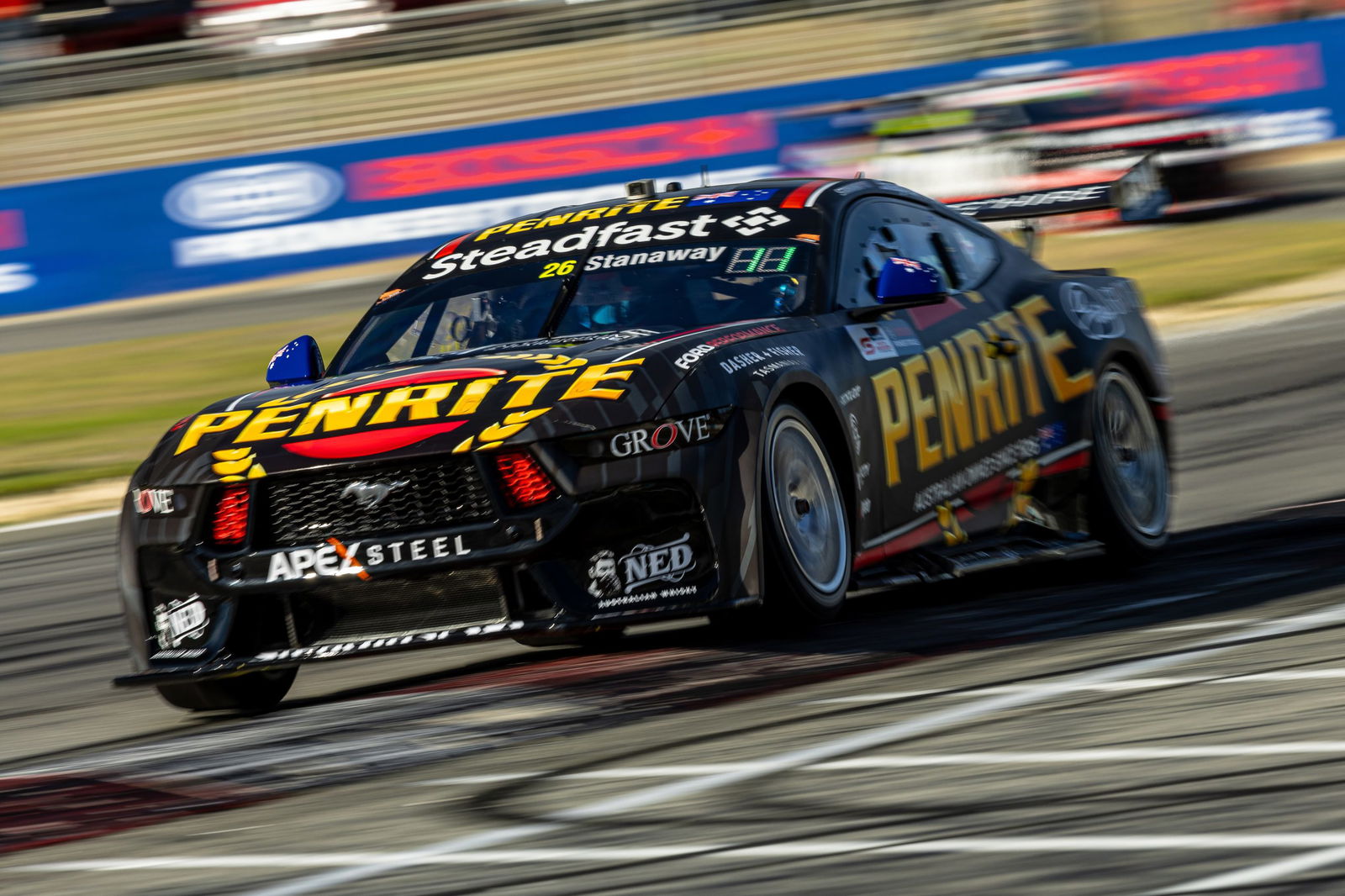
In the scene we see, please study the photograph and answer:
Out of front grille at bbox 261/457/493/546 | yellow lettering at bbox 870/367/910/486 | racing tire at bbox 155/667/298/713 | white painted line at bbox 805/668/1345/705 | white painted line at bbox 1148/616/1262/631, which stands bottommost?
white painted line at bbox 1148/616/1262/631

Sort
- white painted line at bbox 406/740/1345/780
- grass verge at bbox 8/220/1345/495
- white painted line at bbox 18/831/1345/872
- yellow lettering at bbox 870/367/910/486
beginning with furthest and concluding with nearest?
grass verge at bbox 8/220/1345/495 → yellow lettering at bbox 870/367/910/486 → white painted line at bbox 406/740/1345/780 → white painted line at bbox 18/831/1345/872

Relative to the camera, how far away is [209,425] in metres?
6.14

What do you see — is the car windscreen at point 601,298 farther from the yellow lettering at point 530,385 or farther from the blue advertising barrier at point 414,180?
the blue advertising barrier at point 414,180

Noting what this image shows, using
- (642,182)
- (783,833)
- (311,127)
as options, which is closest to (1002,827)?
(783,833)

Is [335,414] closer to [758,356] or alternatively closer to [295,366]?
[295,366]

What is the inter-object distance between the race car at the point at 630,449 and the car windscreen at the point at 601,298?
10 millimetres

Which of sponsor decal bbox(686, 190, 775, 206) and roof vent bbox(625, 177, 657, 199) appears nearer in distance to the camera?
sponsor decal bbox(686, 190, 775, 206)

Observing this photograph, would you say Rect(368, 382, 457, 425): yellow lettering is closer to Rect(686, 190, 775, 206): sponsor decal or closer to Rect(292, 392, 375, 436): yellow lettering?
Rect(292, 392, 375, 436): yellow lettering

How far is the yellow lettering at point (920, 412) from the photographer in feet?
22.4

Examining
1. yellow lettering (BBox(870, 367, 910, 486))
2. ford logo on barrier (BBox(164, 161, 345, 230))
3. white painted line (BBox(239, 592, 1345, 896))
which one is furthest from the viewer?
ford logo on barrier (BBox(164, 161, 345, 230))

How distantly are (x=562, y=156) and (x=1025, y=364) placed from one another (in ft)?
54.2

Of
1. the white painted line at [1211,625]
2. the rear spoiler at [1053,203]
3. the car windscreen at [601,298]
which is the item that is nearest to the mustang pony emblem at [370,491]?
the car windscreen at [601,298]

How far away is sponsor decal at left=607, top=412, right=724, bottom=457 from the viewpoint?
224 inches

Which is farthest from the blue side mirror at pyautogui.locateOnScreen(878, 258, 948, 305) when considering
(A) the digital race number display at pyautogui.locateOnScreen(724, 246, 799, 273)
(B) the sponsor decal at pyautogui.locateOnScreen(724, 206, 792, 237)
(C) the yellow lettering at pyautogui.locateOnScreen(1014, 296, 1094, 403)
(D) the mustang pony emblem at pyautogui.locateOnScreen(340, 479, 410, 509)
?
(D) the mustang pony emblem at pyautogui.locateOnScreen(340, 479, 410, 509)
